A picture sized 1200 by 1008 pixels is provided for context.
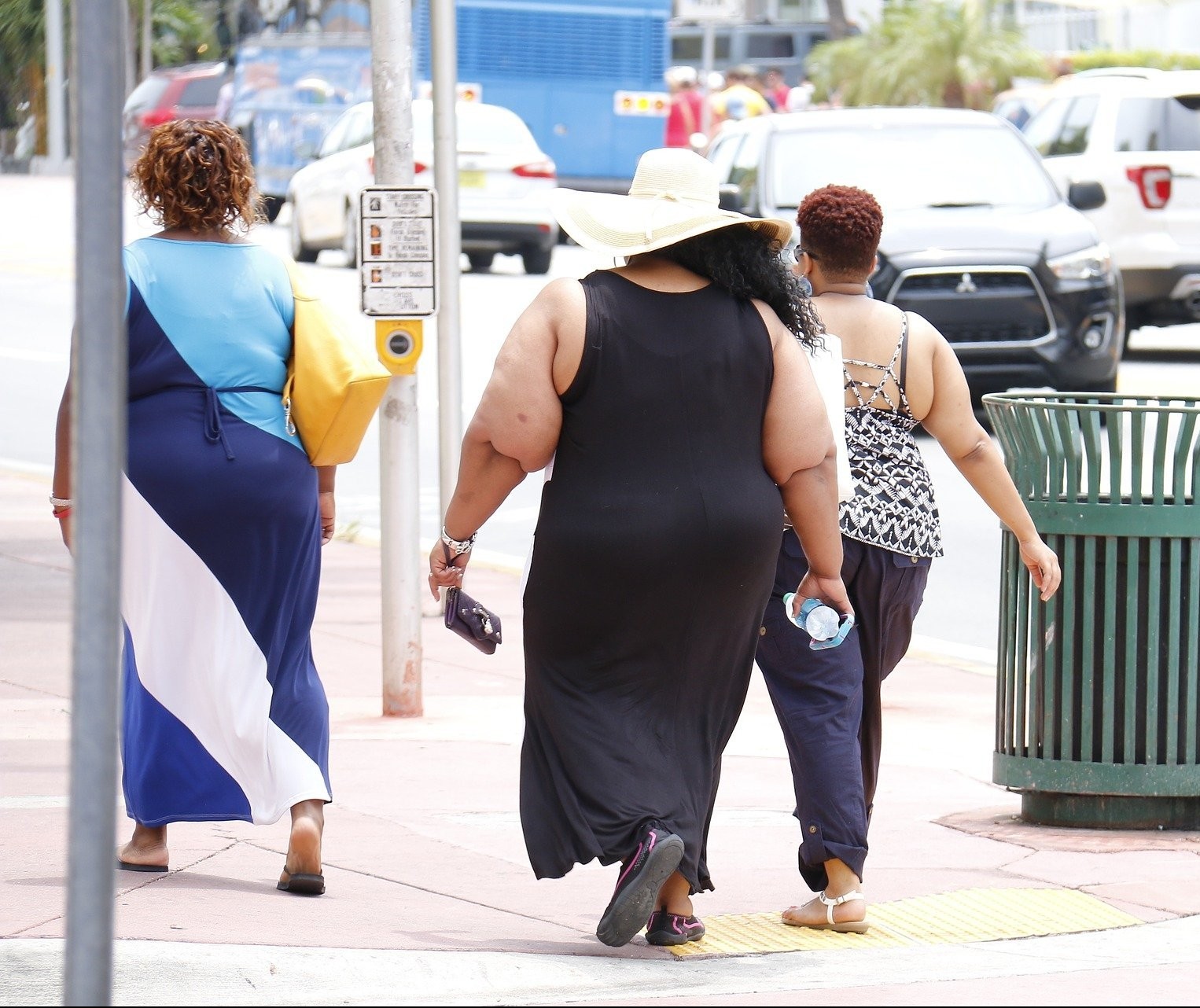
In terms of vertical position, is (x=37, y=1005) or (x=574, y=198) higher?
(x=574, y=198)

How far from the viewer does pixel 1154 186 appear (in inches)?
662

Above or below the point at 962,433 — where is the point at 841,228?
above

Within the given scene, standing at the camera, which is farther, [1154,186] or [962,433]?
[1154,186]

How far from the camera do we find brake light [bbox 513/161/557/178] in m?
22.6

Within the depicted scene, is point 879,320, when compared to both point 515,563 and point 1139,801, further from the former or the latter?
point 515,563

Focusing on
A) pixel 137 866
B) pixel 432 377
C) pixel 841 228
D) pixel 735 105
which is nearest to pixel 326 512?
pixel 137 866

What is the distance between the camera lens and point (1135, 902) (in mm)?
5289

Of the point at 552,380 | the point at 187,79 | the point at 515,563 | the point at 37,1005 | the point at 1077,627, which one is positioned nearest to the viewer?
the point at 37,1005

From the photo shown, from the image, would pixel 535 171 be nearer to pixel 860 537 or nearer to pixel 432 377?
pixel 432 377

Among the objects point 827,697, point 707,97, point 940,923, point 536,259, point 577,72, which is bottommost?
point 940,923

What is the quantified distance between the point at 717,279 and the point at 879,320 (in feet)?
2.34

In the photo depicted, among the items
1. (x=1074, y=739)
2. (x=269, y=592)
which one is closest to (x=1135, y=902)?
(x=1074, y=739)

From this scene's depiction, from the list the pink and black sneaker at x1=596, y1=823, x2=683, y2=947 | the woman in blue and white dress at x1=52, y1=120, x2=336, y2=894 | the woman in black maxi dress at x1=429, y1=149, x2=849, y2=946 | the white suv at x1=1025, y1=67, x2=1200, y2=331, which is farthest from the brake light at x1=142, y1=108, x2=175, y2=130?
the pink and black sneaker at x1=596, y1=823, x2=683, y2=947

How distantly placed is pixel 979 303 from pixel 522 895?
866 cm
